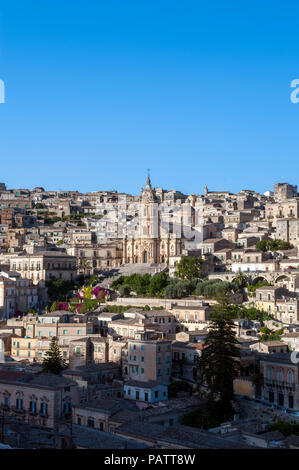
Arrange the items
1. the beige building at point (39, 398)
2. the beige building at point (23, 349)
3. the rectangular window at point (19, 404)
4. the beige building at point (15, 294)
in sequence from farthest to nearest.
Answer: the beige building at point (15, 294) → the beige building at point (23, 349) → the rectangular window at point (19, 404) → the beige building at point (39, 398)

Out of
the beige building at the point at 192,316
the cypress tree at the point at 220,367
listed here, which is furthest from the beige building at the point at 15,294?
the cypress tree at the point at 220,367

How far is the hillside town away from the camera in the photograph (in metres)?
28.0

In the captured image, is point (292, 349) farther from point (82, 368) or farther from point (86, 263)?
point (86, 263)

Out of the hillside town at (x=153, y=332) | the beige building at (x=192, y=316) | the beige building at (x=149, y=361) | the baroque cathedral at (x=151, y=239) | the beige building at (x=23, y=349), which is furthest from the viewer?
the baroque cathedral at (x=151, y=239)

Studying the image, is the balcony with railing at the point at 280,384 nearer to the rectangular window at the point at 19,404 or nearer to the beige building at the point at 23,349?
the rectangular window at the point at 19,404

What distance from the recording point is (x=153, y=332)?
3834 centimetres

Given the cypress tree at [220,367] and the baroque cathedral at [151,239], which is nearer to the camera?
the cypress tree at [220,367]

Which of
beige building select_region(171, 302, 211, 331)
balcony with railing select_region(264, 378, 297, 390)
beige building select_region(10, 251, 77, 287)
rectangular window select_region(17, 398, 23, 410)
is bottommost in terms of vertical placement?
rectangular window select_region(17, 398, 23, 410)

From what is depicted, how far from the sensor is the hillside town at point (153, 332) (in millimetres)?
27984

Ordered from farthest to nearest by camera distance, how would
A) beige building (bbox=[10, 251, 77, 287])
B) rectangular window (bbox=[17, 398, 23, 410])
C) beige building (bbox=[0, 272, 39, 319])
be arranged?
beige building (bbox=[10, 251, 77, 287]), beige building (bbox=[0, 272, 39, 319]), rectangular window (bbox=[17, 398, 23, 410])

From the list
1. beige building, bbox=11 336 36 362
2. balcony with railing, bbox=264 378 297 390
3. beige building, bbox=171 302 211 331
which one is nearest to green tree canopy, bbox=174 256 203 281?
beige building, bbox=171 302 211 331

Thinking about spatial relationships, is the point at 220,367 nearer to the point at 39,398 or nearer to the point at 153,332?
the point at 153,332

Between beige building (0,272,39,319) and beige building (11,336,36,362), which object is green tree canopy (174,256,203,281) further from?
beige building (11,336,36,362)
